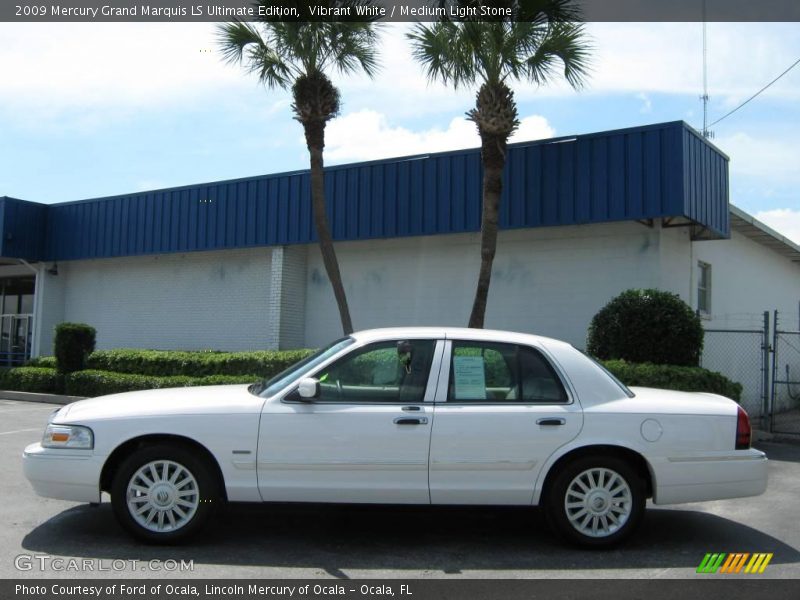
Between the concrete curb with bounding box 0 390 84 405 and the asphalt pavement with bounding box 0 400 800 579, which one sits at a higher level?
the concrete curb with bounding box 0 390 84 405

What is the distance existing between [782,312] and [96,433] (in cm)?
2021

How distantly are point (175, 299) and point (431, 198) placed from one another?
825 cm

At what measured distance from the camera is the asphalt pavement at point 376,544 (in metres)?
5.11

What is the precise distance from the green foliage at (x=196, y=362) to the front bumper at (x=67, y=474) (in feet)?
29.3

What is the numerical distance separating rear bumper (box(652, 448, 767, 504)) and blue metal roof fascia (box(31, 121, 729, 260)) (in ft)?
25.0

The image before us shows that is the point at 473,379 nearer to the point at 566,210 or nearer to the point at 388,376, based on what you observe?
the point at 388,376

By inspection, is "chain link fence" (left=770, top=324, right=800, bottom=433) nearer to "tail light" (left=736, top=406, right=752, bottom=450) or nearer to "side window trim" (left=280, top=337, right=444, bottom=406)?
"tail light" (left=736, top=406, right=752, bottom=450)

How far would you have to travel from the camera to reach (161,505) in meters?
5.45

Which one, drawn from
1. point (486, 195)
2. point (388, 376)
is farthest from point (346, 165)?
point (388, 376)

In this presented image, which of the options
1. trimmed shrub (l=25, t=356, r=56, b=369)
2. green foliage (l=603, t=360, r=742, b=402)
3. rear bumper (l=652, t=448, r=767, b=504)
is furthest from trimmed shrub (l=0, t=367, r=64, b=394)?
rear bumper (l=652, t=448, r=767, b=504)

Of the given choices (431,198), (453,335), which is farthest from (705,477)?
(431,198)

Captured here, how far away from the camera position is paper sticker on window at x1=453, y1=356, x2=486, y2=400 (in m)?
5.64

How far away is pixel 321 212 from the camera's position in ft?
48.2
